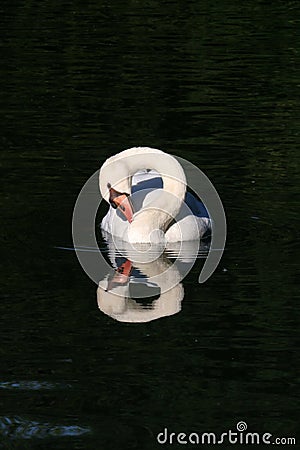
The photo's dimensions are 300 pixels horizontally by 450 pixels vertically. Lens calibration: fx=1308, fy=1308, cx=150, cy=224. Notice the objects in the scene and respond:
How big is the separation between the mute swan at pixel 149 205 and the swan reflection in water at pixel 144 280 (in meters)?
0.10

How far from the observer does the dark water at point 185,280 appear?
725 centimetres

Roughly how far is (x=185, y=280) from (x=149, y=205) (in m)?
1.38

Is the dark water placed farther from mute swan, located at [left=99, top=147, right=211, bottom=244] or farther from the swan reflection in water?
mute swan, located at [left=99, top=147, right=211, bottom=244]

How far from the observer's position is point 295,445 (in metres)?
6.79

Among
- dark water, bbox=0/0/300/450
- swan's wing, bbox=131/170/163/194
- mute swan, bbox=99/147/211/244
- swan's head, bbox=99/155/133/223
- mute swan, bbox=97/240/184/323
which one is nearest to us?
dark water, bbox=0/0/300/450

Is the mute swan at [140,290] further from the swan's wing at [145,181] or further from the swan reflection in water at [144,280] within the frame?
the swan's wing at [145,181]

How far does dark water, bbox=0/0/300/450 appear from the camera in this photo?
7.25m

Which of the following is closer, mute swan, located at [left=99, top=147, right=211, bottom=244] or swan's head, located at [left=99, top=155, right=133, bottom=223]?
mute swan, located at [left=99, top=147, right=211, bottom=244]

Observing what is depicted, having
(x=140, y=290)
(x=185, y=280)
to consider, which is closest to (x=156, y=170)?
(x=185, y=280)

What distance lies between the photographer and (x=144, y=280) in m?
9.74

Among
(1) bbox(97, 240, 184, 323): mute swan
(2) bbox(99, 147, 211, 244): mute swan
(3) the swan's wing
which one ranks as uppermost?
(3) the swan's wing

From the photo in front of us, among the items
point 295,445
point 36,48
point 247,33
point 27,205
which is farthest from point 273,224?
point 247,33

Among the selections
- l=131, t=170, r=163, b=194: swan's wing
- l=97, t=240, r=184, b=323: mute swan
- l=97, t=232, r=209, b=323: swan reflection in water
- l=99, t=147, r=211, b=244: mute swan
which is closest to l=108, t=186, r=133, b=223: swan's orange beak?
l=99, t=147, r=211, b=244: mute swan

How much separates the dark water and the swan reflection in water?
5.1 inches
